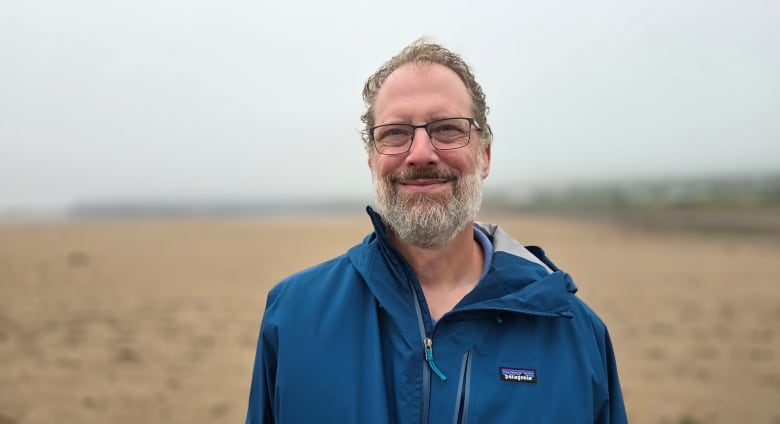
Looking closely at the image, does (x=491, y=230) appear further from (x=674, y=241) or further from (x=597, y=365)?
(x=674, y=241)

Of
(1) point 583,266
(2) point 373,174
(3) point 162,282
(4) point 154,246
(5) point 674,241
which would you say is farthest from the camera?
(4) point 154,246

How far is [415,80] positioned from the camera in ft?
7.29

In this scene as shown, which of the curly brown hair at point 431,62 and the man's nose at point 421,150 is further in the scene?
the curly brown hair at point 431,62

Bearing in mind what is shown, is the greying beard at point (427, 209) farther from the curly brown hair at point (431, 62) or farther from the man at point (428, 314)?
the curly brown hair at point (431, 62)

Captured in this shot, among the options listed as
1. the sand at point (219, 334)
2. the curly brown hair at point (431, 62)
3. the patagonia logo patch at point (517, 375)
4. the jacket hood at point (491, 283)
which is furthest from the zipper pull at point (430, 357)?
the sand at point (219, 334)

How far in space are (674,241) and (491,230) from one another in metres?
27.6

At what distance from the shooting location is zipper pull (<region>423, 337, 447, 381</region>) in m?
1.92

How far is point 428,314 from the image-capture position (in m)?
2.06

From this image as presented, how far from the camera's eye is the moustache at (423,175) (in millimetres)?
2223

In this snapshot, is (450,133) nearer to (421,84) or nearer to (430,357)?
(421,84)

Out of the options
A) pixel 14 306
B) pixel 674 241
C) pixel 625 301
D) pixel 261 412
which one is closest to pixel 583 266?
pixel 625 301

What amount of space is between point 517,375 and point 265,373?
3.34 feet

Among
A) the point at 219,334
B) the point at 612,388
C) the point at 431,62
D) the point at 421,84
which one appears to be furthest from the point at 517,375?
the point at 219,334

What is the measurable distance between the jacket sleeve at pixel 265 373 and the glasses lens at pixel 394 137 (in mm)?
774
